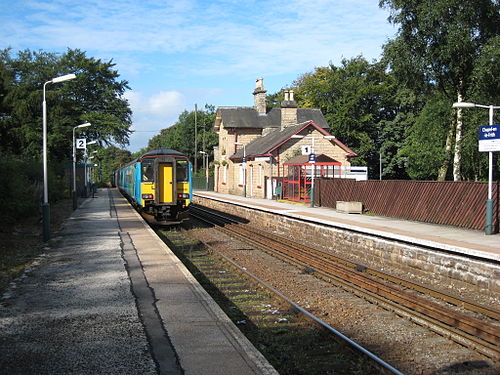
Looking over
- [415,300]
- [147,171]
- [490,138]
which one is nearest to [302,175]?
[147,171]

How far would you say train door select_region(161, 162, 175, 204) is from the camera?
1977 centimetres

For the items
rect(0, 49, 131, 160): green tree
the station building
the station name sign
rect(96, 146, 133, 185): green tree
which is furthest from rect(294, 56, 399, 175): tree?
rect(96, 146, 133, 185): green tree

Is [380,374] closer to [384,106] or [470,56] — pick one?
[470,56]

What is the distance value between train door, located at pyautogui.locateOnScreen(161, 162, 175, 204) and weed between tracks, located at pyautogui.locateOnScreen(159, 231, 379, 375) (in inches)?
317

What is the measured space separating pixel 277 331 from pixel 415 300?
2.66 meters

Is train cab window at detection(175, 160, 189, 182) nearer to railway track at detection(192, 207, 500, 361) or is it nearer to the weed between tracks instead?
railway track at detection(192, 207, 500, 361)

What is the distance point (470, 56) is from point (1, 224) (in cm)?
2270

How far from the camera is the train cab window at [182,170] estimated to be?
787 inches

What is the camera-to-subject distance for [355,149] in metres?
53.2

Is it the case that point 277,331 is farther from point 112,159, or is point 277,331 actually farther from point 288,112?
point 112,159

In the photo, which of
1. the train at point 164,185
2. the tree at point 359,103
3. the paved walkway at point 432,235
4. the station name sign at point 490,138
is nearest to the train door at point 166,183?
the train at point 164,185

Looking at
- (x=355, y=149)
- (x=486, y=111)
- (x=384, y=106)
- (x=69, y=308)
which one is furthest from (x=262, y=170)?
(x=69, y=308)

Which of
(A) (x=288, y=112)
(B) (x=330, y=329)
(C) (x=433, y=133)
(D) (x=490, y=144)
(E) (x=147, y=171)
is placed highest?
(A) (x=288, y=112)

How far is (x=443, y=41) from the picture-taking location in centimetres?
A: 2595
